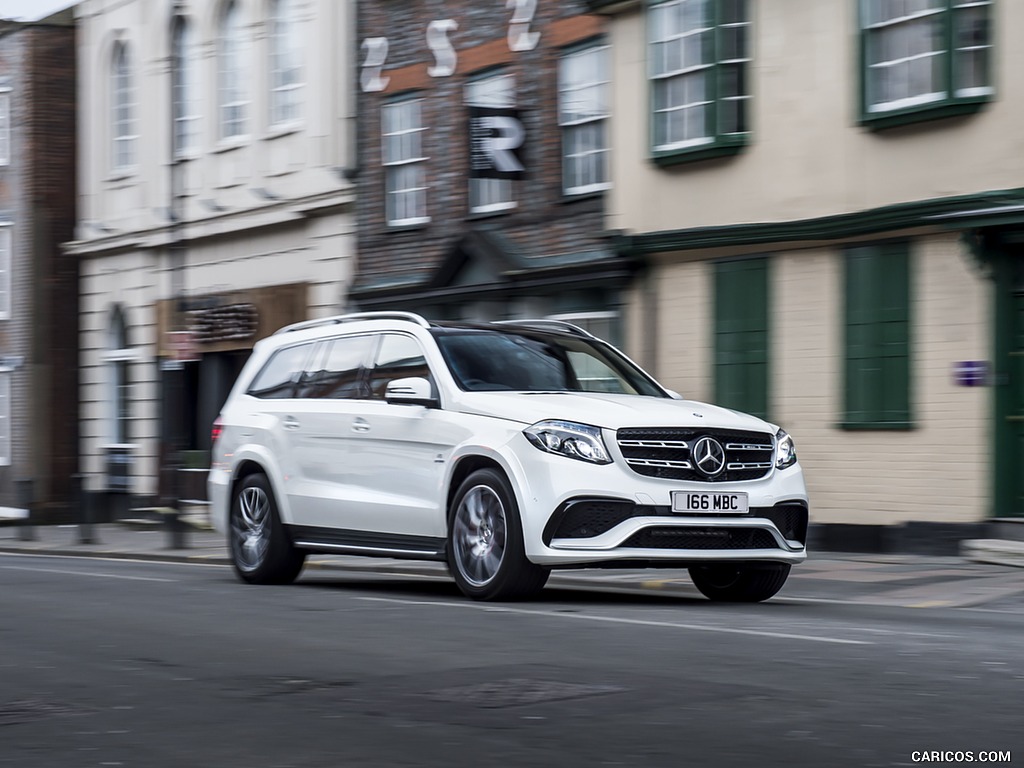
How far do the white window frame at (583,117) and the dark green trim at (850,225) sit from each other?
4.82 ft

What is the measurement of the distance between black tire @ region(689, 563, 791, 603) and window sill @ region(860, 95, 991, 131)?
6451 millimetres

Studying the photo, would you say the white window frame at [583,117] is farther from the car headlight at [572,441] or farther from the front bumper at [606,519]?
the front bumper at [606,519]

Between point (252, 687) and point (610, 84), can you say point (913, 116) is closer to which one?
point (610, 84)

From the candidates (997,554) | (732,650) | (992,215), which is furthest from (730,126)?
(732,650)

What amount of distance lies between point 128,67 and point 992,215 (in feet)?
69.8

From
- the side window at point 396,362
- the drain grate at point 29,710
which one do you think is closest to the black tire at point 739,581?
the side window at point 396,362

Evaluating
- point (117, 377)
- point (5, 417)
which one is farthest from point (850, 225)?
point (5, 417)

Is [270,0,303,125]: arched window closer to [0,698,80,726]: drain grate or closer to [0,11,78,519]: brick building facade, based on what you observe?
[0,11,78,519]: brick building facade

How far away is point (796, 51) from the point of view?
1864cm

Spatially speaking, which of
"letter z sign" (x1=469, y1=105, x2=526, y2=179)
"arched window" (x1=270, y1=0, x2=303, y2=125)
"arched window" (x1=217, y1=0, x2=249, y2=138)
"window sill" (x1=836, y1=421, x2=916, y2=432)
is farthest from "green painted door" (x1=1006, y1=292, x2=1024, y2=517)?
"arched window" (x1=217, y1=0, x2=249, y2=138)

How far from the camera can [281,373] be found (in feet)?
45.5

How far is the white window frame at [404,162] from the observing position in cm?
2527

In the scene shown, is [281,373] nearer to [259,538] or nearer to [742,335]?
[259,538]

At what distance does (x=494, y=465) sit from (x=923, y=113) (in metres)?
7.72
